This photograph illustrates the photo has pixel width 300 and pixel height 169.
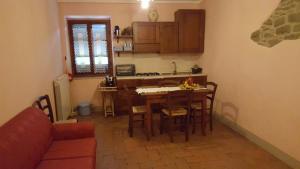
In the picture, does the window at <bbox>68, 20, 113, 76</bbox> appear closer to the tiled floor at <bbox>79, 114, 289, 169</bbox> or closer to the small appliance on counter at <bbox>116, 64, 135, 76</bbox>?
the small appliance on counter at <bbox>116, 64, 135, 76</bbox>

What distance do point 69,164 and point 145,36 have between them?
3.56 meters

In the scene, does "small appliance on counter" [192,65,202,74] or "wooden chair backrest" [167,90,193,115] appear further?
"small appliance on counter" [192,65,202,74]

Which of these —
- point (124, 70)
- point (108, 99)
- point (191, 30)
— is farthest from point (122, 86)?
point (191, 30)

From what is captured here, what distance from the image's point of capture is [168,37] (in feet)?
16.5

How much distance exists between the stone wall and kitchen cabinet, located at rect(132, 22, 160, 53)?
2311 mm

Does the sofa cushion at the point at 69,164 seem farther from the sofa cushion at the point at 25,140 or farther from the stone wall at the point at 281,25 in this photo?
the stone wall at the point at 281,25

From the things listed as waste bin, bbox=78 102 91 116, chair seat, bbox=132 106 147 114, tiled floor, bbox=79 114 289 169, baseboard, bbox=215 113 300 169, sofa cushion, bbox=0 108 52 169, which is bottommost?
tiled floor, bbox=79 114 289 169

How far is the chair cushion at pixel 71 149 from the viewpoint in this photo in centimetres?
213

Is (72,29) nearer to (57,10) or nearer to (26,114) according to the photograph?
(57,10)

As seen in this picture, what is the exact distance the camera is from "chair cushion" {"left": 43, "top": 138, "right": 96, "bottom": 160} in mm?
2133

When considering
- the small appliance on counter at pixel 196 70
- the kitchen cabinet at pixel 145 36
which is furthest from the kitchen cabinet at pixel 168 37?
the small appliance on counter at pixel 196 70

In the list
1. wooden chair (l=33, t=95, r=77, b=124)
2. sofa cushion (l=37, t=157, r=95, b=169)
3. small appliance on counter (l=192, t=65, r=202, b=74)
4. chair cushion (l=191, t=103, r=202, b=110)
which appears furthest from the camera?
small appliance on counter (l=192, t=65, r=202, b=74)

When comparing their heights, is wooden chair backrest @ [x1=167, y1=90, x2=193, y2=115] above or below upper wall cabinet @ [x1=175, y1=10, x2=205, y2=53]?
below

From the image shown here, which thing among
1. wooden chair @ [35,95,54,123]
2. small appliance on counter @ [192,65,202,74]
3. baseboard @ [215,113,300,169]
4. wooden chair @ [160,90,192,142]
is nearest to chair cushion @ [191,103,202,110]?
wooden chair @ [160,90,192,142]
